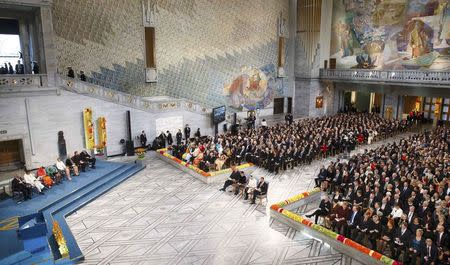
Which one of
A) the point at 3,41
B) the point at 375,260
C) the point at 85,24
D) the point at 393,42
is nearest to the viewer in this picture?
the point at 375,260

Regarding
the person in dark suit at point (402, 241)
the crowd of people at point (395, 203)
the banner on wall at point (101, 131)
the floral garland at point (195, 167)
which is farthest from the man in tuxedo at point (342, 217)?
the banner on wall at point (101, 131)

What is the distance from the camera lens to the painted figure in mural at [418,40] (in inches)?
874

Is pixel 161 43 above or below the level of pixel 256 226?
above

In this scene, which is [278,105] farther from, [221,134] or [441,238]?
[441,238]

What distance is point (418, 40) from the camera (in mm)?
22484

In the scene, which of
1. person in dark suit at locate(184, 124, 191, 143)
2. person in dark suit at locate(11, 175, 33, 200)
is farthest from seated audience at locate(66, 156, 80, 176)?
person in dark suit at locate(184, 124, 191, 143)

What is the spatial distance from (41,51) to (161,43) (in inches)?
288

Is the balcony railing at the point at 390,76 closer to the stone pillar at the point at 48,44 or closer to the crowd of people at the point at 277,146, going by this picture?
the crowd of people at the point at 277,146

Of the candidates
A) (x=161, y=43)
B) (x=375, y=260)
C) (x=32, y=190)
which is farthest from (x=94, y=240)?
(x=161, y=43)

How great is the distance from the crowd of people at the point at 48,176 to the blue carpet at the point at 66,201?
238 mm

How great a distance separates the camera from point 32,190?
1164 centimetres

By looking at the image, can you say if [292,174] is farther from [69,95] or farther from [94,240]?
[69,95]

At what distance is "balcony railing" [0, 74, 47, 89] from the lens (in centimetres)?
1317

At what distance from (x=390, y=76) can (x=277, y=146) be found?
42.6 feet
